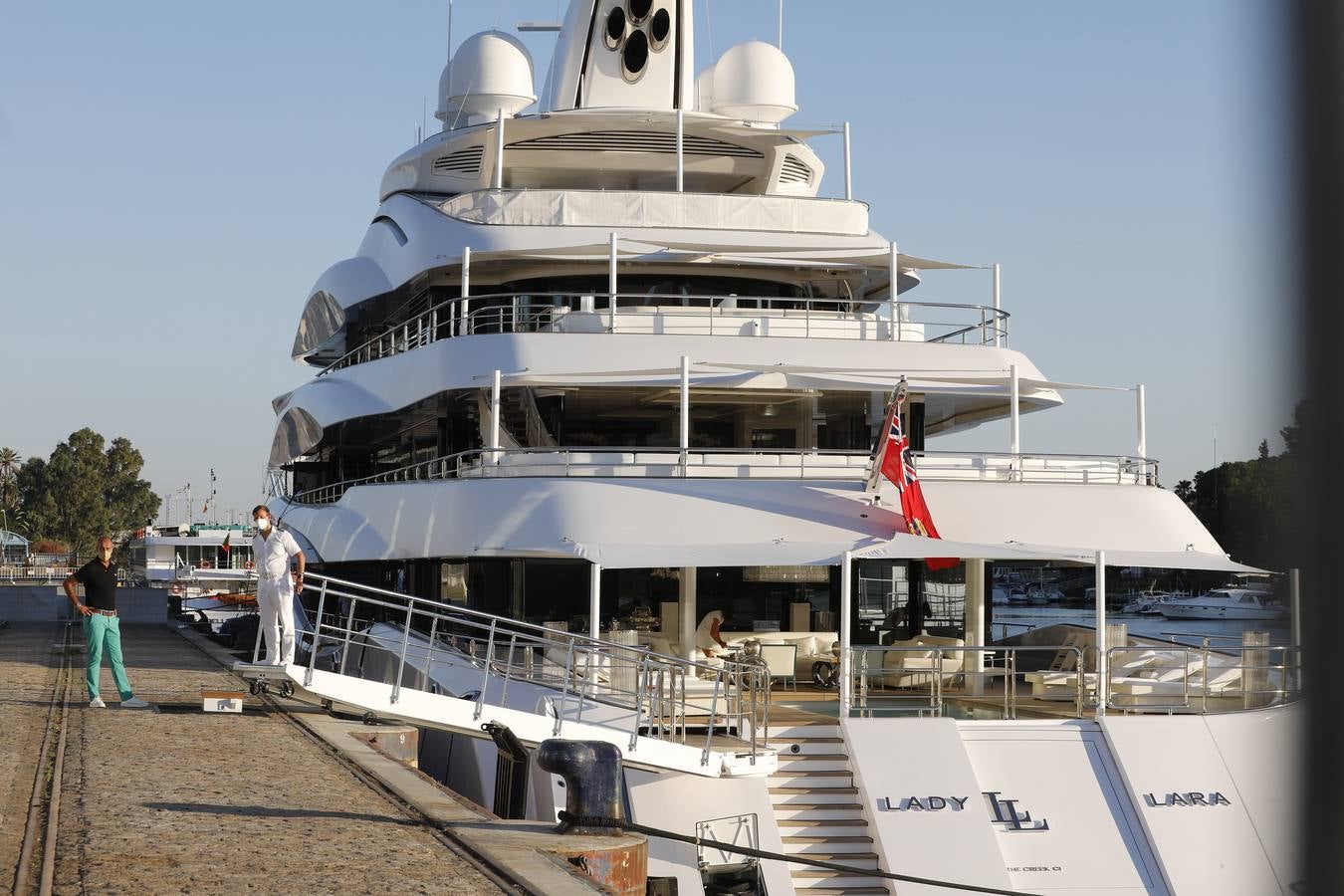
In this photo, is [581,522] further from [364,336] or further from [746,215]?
[364,336]

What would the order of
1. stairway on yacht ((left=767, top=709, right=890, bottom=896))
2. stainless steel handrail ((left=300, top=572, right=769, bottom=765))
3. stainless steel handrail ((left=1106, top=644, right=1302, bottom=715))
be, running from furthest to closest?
stainless steel handrail ((left=1106, top=644, right=1302, bottom=715)), stainless steel handrail ((left=300, top=572, right=769, bottom=765)), stairway on yacht ((left=767, top=709, right=890, bottom=896))

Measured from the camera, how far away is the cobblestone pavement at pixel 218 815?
23.8 feet

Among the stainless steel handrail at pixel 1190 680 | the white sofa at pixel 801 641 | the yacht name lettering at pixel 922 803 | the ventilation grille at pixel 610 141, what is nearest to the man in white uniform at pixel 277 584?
the yacht name lettering at pixel 922 803

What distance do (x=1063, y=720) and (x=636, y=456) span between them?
7.09m

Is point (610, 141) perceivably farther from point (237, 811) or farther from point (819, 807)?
point (237, 811)

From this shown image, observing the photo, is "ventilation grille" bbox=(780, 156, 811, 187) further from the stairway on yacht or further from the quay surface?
the quay surface

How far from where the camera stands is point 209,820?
8719 mm

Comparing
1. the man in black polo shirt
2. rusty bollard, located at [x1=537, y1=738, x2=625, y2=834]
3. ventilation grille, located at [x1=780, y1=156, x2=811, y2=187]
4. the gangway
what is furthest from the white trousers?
ventilation grille, located at [x1=780, y1=156, x2=811, y2=187]

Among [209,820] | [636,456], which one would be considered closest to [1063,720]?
[636,456]

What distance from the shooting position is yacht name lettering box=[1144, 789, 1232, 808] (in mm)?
14008

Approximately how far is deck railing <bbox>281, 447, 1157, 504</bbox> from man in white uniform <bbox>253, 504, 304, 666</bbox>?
503cm

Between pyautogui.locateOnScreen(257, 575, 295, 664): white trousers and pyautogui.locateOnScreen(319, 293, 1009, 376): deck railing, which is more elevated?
pyautogui.locateOnScreen(319, 293, 1009, 376): deck railing

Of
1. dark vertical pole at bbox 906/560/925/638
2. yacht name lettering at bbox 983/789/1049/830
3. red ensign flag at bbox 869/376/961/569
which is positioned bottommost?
yacht name lettering at bbox 983/789/1049/830

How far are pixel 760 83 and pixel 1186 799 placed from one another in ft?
67.3
